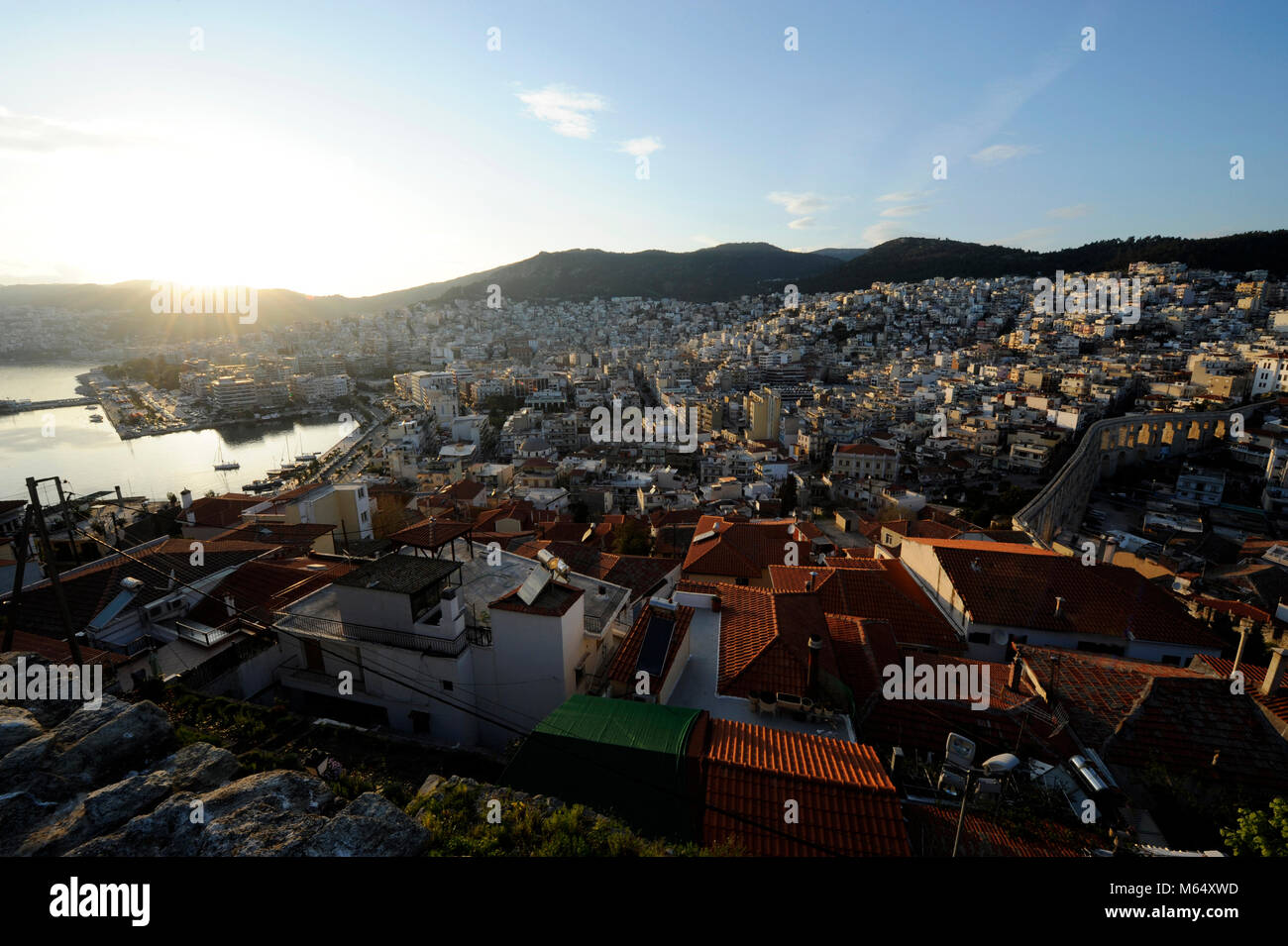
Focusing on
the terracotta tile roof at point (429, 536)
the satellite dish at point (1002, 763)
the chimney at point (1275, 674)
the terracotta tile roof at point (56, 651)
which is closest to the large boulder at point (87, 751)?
the terracotta tile roof at point (56, 651)

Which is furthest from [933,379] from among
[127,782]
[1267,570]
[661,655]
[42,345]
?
[42,345]

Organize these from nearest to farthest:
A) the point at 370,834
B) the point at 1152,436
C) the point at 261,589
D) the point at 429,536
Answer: the point at 370,834, the point at 429,536, the point at 261,589, the point at 1152,436

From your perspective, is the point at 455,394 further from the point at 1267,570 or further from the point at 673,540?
the point at 1267,570

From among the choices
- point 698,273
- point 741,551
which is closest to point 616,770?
point 741,551

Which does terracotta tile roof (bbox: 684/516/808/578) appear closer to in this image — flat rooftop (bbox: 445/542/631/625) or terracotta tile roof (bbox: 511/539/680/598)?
terracotta tile roof (bbox: 511/539/680/598)

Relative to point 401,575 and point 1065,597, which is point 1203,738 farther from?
point 401,575
